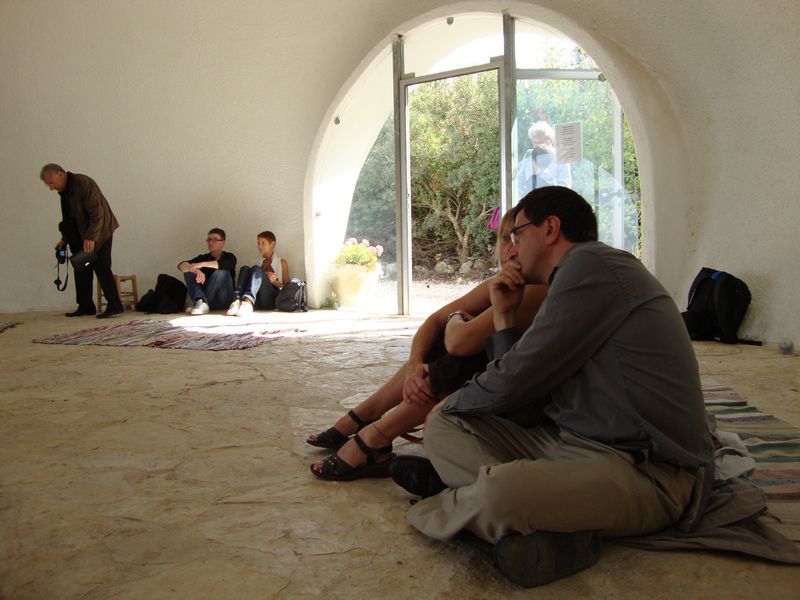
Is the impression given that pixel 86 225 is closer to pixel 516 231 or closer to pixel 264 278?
pixel 264 278

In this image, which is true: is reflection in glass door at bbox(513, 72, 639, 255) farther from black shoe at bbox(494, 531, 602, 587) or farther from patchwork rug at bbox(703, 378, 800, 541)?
black shoe at bbox(494, 531, 602, 587)

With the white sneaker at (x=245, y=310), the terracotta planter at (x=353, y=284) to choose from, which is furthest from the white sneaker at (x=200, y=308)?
the terracotta planter at (x=353, y=284)

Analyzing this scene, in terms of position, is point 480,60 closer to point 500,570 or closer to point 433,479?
point 433,479

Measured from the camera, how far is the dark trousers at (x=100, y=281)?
7.50 m

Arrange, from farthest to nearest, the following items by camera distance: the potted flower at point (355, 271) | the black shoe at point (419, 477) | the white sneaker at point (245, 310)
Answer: the potted flower at point (355, 271)
the white sneaker at point (245, 310)
the black shoe at point (419, 477)

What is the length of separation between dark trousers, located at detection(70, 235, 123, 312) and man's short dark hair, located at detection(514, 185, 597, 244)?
668 centimetres

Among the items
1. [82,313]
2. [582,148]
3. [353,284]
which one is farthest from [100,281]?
[582,148]

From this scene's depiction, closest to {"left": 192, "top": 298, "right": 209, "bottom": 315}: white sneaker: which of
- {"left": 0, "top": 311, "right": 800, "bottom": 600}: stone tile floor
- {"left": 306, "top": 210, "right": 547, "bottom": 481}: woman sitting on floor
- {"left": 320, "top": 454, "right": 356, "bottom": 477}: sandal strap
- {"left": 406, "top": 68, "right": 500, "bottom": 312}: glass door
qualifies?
{"left": 406, "top": 68, "right": 500, "bottom": 312}: glass door

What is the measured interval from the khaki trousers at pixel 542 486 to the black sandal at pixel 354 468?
0.44m

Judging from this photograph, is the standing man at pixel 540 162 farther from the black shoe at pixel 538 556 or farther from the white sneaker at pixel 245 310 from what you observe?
the black shoe at pixel 538 556

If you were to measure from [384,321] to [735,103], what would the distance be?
3.57 m

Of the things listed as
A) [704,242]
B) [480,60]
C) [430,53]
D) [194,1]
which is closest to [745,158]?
[704,242]

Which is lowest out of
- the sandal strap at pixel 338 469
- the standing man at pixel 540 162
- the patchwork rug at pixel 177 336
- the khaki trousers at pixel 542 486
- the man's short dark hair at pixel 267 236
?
the patchwork rug at pixel 177 336

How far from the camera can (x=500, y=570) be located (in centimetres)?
154
